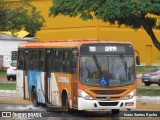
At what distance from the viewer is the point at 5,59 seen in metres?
64.1

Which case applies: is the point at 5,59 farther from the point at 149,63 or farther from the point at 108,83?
the point at 108,83

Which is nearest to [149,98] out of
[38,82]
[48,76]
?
[38,82]

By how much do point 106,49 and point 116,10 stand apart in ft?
31.5

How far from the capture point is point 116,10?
30.1 m

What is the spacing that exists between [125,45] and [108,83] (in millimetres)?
1731

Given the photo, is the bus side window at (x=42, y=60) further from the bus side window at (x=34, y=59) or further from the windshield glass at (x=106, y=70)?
the windshield glass at (x=106, y=70)

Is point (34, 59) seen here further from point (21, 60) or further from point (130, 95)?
point (130, 95)

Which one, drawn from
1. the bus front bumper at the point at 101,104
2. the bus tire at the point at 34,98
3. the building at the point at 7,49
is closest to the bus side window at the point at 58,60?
the bus front bumper at the point at 101,104

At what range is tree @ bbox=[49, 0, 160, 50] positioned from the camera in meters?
30.0

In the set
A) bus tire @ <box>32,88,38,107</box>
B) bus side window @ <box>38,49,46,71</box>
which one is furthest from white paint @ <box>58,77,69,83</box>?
bus tire @ <box>32,88,38,107</box>

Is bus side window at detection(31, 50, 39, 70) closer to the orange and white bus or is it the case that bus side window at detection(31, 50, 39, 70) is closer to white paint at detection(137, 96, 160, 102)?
the orange and white bus

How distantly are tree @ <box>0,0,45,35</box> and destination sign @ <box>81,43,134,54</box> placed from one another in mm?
23880

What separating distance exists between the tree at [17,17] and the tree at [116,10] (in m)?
10.1

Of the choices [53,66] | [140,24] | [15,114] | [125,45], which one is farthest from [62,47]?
[140,24]
